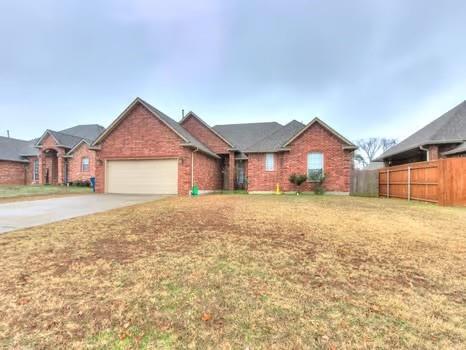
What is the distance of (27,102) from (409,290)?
1427 inches

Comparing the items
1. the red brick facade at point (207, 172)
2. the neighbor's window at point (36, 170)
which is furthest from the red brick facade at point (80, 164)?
the red brick facade at point (207, 172)

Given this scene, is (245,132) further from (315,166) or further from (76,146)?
(76,146)

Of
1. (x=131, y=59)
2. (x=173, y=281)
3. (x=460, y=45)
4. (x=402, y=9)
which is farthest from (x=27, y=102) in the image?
(x=460, y=45)

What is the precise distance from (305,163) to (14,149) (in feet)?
110

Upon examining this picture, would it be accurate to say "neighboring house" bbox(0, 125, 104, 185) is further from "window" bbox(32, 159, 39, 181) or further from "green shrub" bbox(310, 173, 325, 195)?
"green shrub" bbox(310, 173, 325, 195)

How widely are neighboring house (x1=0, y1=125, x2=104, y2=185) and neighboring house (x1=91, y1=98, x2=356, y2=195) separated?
9617mm

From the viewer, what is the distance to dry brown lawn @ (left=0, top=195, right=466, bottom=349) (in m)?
1.90

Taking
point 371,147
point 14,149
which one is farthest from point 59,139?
point 371,147

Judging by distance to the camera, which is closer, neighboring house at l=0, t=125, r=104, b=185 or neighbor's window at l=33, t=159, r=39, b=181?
neighboring house at l=0, t=125, r=104, b=185

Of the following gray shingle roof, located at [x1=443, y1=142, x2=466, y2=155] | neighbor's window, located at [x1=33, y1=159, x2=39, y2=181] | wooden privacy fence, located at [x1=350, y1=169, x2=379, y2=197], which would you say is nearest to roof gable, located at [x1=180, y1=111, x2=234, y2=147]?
wooden privacy fence, located at [x1=350, y1=169, x2=379, y2=197]

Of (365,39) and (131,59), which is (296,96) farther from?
(131,59)

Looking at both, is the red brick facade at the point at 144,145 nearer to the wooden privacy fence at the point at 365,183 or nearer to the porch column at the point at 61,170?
the wooden privacy fence at the point at 365,183

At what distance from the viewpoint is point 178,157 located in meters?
15.0

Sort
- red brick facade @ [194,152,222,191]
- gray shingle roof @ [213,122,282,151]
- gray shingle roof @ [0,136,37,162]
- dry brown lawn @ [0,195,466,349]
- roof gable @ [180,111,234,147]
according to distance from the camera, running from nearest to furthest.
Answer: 1. dry brown lawn @ [0,195,466,349]
2. red brick facade @ [194,152,222,191]
3. roof gable @ [180,111,234,147]
4. gray shingle roof @ [213,122,282,151]
5. gray shingle roof @ [0,136,37,162]
